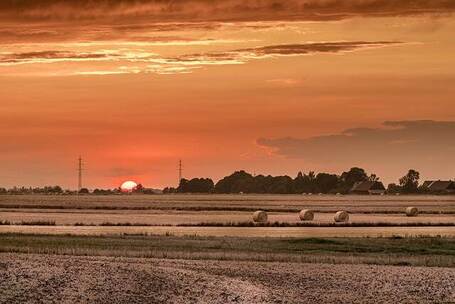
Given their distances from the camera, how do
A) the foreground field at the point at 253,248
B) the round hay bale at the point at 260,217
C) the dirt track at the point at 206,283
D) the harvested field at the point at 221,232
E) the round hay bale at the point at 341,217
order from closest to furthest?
the dirt track at the point at 206,283
the foreground field at the point at 253,248
the harvested field at the point at 221,232
the round hay bale at the point at 260,217
the round hay bale at the point at 341,217

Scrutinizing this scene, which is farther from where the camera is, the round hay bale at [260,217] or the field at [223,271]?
the round hay bale at [260,217]

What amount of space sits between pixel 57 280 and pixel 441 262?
20.0m

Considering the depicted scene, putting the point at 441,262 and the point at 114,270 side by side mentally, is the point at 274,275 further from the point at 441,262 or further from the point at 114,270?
the point at 441,262

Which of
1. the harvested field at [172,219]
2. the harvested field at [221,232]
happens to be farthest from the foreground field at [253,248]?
the harvested field at [172,219]

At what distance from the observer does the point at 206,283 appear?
30.5 m

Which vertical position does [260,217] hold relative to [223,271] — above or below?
above

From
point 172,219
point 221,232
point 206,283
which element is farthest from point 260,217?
point 206,283

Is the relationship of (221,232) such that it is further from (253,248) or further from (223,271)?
(223,271)

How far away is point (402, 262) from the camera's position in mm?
41656

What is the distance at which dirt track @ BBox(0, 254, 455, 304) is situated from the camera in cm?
2678

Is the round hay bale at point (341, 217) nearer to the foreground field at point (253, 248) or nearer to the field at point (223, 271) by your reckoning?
the foreground field at point (253, 248)

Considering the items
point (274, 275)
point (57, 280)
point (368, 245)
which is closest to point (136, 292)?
point (57, 280)

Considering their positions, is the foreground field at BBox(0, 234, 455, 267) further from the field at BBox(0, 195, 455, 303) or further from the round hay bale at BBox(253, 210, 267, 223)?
the round hay bale at BBox(253, 210, 267, 223)

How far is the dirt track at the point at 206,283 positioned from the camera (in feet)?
87.9
